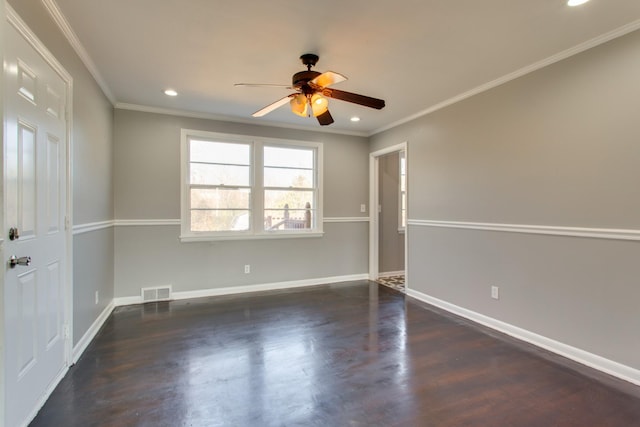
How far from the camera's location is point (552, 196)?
8.91 ft

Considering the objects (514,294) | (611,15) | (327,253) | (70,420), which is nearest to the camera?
(70,420)

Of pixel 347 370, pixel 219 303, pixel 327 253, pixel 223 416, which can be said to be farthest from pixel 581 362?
pixel 219 303

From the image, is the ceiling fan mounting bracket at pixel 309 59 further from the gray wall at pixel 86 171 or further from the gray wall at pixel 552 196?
the gray wall at pixel 552 196

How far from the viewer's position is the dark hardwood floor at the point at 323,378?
1.86 m

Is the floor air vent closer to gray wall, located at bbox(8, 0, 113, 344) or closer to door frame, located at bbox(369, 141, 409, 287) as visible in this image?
gray wall, located at bbox(8, 0, 113, 344)

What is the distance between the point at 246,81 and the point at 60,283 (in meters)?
2.34

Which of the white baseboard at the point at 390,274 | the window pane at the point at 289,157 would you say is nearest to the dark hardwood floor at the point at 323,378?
the white baseboard at the point at 390,274

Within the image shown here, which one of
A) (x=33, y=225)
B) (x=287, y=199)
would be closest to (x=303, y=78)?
(x=33, y=225)

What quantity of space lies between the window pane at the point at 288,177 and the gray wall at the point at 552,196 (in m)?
1.99

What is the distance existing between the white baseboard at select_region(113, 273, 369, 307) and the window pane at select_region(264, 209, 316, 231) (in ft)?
2.80

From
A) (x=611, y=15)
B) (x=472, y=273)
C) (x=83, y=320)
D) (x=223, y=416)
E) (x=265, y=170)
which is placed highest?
(x=611, y=15)

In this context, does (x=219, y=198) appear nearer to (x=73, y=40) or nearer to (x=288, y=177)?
(x=288, y=177)

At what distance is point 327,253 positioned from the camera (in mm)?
5121

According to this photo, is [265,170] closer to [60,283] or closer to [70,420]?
[60,283]
